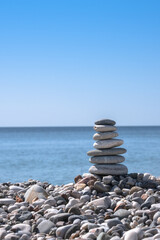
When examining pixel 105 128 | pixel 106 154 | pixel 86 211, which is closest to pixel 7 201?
pixel 86 211

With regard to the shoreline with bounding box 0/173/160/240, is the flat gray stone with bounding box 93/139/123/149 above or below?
above

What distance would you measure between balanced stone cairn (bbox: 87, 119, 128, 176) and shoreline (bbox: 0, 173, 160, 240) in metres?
0.16

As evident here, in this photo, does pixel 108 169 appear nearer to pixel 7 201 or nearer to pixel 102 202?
pixel 102 202

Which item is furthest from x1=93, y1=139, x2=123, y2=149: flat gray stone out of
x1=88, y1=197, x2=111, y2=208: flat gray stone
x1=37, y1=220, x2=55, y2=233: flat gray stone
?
x1=37, y1=220, x2=55, y2=233: flat gray stone

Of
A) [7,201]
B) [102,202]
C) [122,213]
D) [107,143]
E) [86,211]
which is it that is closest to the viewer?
[122,213]

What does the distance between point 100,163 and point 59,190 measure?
105 cm

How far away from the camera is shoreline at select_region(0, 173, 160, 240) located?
420cm

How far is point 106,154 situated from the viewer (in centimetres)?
727

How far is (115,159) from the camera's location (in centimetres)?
723

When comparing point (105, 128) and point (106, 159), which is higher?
point (105, 128)

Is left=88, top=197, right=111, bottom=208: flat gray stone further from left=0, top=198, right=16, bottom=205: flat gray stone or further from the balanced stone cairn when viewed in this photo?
the balanced stone cairn

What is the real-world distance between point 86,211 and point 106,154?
91.5 inches

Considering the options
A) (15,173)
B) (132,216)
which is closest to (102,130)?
(132,216)

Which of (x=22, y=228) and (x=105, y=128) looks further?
(x=105, y=128)
